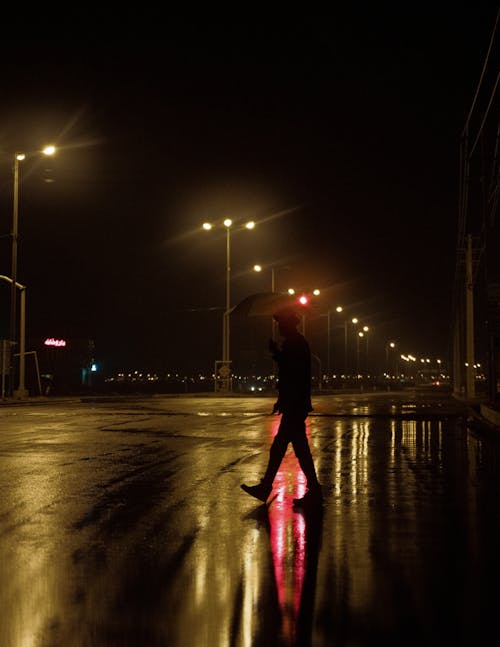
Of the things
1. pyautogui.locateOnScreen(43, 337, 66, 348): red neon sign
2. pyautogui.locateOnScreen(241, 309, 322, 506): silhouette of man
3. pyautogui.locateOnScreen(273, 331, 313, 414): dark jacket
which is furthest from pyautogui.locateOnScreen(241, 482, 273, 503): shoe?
pyautogui.locateOnScreen(43, 337, 66, 348): red neon sign

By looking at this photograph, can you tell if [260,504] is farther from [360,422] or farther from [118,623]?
[360,422]

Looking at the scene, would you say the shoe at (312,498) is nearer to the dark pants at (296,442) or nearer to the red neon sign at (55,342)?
the dark pants at (296,442)

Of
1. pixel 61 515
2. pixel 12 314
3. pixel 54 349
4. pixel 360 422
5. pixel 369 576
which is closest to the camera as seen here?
pixel 369 576

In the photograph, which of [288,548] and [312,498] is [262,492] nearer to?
[312,498]

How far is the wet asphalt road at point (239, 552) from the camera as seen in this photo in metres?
5.32

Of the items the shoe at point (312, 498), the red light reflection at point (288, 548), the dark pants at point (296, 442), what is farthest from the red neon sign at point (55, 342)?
the shoe at point (312, 498)

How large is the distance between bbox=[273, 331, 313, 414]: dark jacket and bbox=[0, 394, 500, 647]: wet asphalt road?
40.1 inches

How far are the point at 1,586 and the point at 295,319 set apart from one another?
4.85 m

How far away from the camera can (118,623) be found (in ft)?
17.6

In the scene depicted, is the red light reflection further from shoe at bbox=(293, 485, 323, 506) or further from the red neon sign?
the red neon sign

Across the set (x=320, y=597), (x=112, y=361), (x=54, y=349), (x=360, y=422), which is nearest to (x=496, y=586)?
(x=320, y=597)

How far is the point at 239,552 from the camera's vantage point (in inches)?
288

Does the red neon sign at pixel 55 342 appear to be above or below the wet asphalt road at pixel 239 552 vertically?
above

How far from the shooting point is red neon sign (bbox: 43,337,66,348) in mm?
85463
